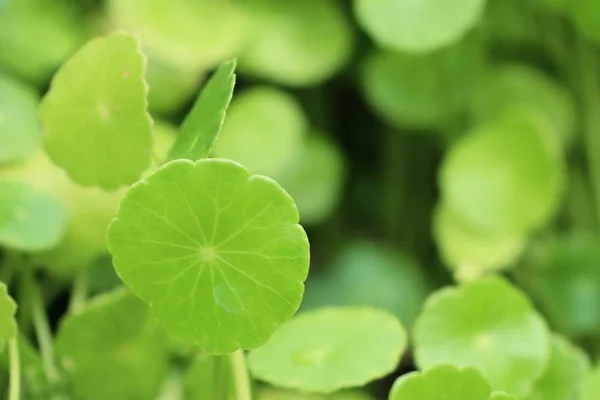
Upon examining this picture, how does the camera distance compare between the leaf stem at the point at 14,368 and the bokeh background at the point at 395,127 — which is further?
the bokeh background at the point at 395,127

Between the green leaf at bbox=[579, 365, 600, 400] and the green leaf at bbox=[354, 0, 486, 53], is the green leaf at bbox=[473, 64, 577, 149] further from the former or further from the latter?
the green leaf at bbox=[579, 365, 600, 400]

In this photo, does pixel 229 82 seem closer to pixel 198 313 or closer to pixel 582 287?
pixel 198 313

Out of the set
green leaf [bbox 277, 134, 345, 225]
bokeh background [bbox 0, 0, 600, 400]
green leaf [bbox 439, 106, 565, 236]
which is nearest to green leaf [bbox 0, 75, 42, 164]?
bokeh background [bbox 0, 0, 600, 400]

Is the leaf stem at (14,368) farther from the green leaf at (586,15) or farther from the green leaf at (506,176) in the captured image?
the green leaf at (586,15)

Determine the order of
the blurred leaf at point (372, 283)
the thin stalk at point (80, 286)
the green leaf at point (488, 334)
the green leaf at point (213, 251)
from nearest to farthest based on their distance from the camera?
the green leaf at point (213, 251) < the green leaf at point (488, 334) < the thin stalk at point (80, 286) < the blurred leaf at point (372, 283)

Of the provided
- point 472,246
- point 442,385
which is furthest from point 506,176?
point 442,385

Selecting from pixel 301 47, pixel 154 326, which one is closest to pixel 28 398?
pixel 154 326

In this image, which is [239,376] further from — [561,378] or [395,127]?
[395,127]

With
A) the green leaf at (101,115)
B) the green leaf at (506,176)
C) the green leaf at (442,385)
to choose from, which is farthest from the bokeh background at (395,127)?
the green leaf at (442,385)
